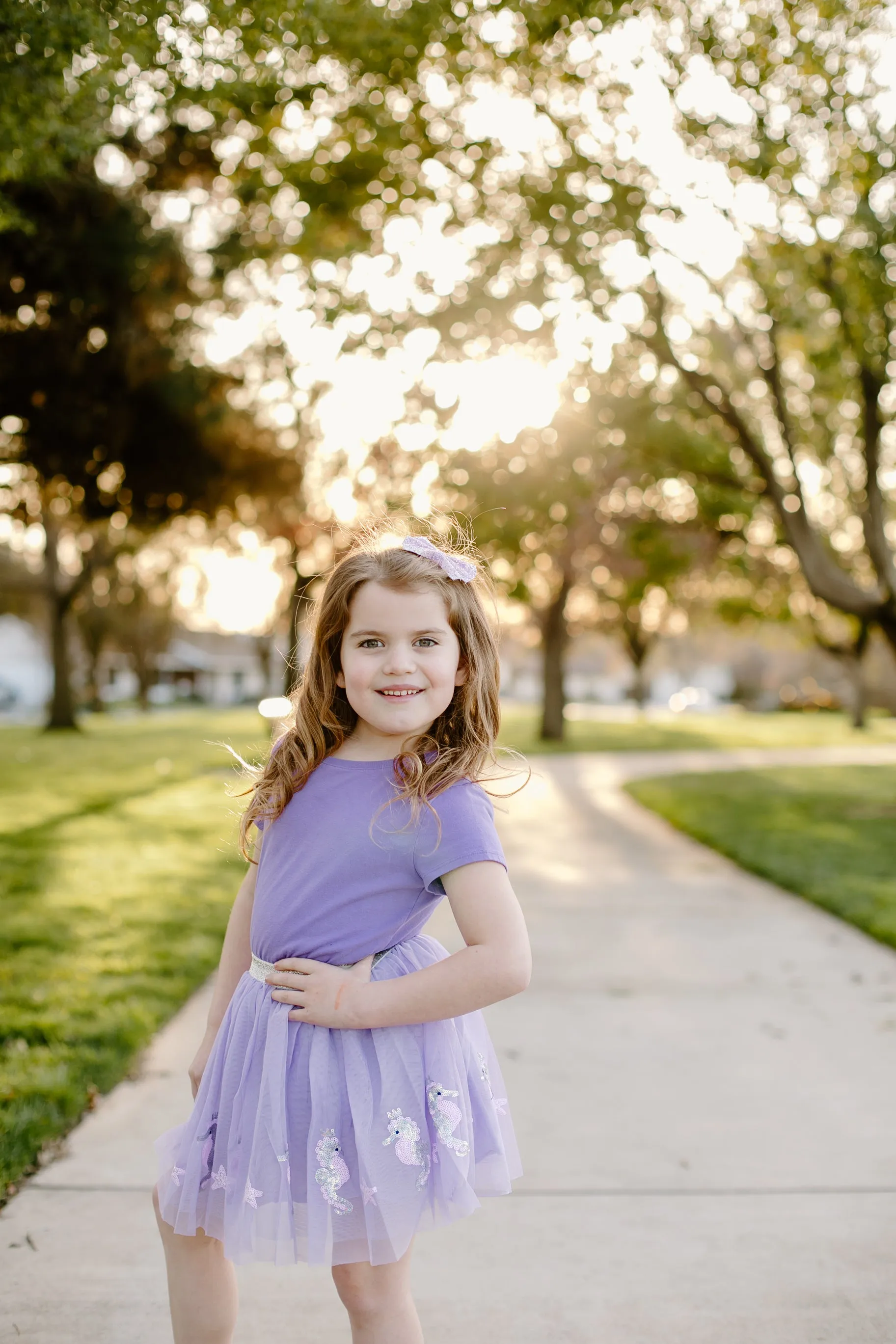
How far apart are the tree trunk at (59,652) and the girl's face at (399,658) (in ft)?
87.6

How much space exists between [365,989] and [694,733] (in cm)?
2697

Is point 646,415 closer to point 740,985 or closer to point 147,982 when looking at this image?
point 740,985

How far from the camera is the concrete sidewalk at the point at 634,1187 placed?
2490 millimetres

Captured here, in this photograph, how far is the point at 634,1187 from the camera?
123 inches

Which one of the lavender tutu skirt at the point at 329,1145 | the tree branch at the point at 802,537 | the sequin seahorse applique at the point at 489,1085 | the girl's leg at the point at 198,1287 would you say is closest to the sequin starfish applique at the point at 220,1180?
the lavender tutu skirt at the point at 329,1145

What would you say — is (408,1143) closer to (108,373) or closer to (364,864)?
(364,864)

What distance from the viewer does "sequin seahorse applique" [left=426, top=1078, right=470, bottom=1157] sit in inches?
70.6

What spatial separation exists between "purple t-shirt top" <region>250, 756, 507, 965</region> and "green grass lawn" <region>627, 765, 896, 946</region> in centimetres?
478

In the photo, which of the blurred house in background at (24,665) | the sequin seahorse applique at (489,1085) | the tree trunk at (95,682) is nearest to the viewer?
the sequin seahorse applique at (489,1085)

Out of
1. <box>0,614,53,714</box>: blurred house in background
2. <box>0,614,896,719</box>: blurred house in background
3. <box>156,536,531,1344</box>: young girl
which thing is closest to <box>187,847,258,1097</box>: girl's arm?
<box>156,536,531,1344</box>: young girl

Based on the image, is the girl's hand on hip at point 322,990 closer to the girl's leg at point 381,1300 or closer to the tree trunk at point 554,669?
the girl's leg at point 381,1300

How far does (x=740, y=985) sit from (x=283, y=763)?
12.4 feet

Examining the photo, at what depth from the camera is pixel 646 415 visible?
429 inches

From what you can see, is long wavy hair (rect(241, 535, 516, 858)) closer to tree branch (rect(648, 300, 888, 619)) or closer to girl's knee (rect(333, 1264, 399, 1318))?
girl's knee (rect(333, 1264, 399, 1318))
